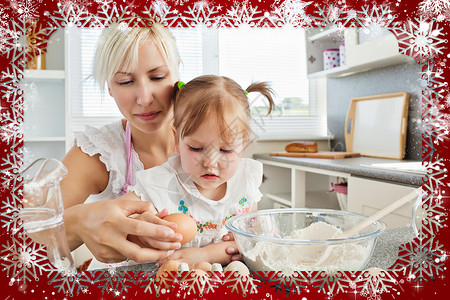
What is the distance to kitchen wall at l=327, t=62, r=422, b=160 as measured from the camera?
3.60 feet

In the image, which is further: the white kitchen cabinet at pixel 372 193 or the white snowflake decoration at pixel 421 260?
the white kitchen cabinet at pixel 372 193

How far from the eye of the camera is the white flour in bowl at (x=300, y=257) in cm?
26

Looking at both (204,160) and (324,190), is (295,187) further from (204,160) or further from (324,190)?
Result: (204,160)

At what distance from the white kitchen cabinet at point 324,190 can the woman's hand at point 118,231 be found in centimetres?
33

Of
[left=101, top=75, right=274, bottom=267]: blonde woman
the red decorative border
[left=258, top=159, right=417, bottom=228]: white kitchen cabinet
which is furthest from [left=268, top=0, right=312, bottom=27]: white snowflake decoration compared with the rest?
[left=258, top=159, right=417, bottom=228]: white kitchen cabinet

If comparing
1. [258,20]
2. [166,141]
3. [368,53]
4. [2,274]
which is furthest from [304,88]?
[368,53]

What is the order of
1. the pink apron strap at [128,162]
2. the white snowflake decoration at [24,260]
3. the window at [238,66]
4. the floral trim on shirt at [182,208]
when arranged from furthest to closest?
the pink apron strap at [128,162], the floral trim on shirt at [182,208], the window at [238,66], the white snowflake decoration at [24,260]

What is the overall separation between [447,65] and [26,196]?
0.35 meters

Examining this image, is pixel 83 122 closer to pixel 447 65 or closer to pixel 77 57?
pixel 77 57

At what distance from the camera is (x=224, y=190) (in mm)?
513

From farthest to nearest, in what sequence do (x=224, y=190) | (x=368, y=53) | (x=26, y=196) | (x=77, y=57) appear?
1. (x=368, y=53)
2. (x=224, y=190)
3. (x=77, y=57)
4. (x=26, y=196)

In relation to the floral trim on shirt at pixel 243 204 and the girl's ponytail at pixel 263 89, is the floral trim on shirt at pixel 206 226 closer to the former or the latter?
the floral trim on shirt at pixel 243 204

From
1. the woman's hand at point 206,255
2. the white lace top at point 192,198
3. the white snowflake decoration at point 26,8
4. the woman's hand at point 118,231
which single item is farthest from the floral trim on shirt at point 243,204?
the white snowflake decoration at point 26,8

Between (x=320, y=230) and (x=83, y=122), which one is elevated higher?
(x=83, y=122)
